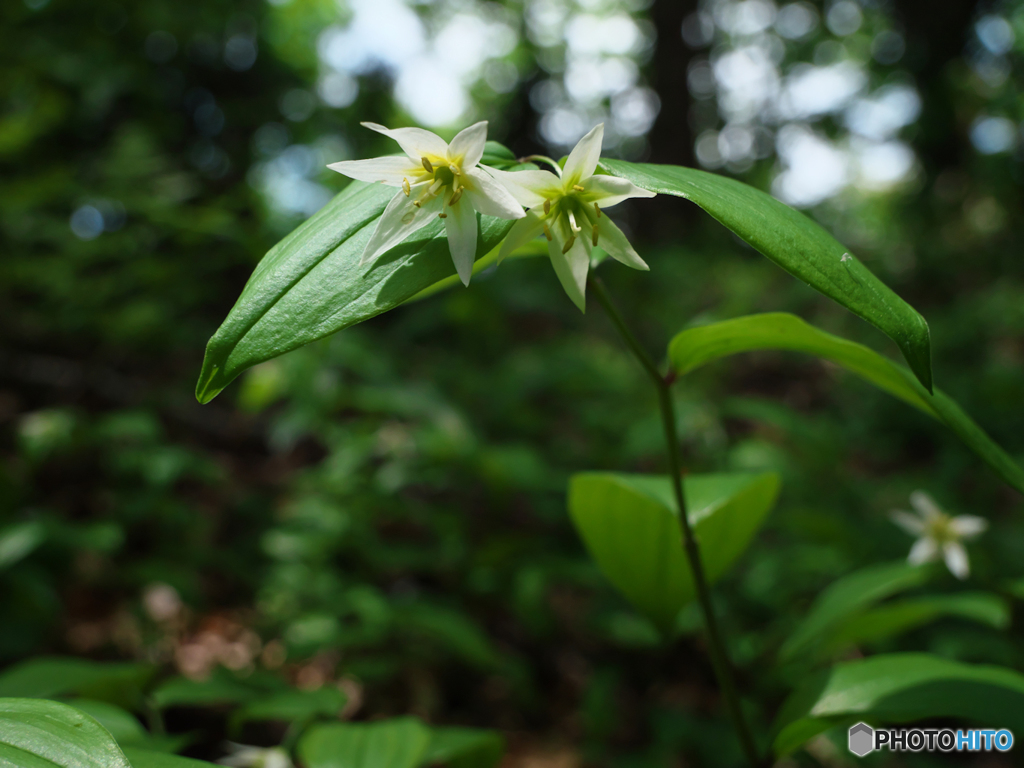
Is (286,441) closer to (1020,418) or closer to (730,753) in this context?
(730,753)

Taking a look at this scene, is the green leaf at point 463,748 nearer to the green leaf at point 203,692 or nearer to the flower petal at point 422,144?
the green leaf at point 203,692

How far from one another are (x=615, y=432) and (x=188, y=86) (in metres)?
3.01

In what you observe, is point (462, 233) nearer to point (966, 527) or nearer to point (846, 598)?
point (846, 598)

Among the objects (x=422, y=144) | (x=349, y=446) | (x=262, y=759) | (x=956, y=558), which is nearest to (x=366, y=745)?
(x=262, y=759)

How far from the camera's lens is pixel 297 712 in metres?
0.87

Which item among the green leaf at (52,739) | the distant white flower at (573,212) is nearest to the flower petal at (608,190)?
the distant white flower at (573,212)

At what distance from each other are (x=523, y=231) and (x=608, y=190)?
82 millimetres

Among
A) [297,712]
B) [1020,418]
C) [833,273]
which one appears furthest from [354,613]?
[1020,418]

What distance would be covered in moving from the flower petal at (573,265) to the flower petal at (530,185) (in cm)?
4

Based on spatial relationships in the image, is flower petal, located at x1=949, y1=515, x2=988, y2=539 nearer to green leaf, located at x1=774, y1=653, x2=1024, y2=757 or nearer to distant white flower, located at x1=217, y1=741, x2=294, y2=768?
green leaf, located at x1=774, y1=653, x2=1024, y2=757

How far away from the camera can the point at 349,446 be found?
1761mm

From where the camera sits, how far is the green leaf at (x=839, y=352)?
21.4 inches

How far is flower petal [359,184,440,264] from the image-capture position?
0.48m

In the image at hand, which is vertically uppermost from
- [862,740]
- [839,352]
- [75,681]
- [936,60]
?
[936,60]
